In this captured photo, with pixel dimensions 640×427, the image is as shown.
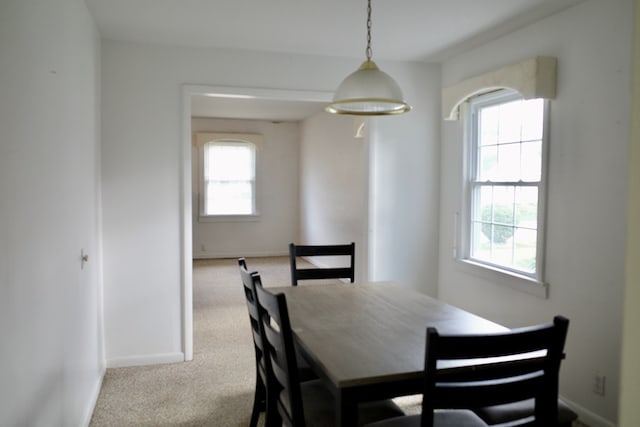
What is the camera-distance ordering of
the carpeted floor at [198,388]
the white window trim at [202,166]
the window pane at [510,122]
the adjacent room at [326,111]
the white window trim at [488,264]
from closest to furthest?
the adjacent room at [326,111] < the carpeted floor at [198,388] < the white window trim at [488,264] < the window pane at [510,122] < the white window trim at [202,166]

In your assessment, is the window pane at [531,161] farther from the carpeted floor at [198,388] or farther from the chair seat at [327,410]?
the chair seat at [327,410]

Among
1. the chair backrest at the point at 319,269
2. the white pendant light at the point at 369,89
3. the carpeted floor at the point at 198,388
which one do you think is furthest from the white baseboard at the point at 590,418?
the white pendant light at the point at 369,89

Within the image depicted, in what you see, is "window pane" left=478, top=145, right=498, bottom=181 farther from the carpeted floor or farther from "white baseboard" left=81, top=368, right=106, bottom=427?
"white baseboard" left=81, top=368, right=106, bottom=427

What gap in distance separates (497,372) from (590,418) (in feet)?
5.74

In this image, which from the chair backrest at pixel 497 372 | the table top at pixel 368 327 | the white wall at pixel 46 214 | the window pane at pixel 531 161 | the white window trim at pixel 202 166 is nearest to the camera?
the chair backrest at pixel 497 372

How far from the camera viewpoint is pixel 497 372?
150 cm

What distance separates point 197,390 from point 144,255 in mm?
1082

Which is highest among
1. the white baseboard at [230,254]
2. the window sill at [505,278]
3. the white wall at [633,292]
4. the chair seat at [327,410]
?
the white wall at [633,292]

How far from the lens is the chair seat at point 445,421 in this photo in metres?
1.83

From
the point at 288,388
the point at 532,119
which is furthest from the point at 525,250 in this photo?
the point at 288,388

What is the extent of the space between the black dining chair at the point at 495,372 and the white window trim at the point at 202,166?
24.8 ft

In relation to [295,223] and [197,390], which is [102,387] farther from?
[295,223]

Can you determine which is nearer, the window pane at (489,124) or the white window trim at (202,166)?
the window pane at (489,124)

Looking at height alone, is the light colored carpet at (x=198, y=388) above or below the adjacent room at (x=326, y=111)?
below
